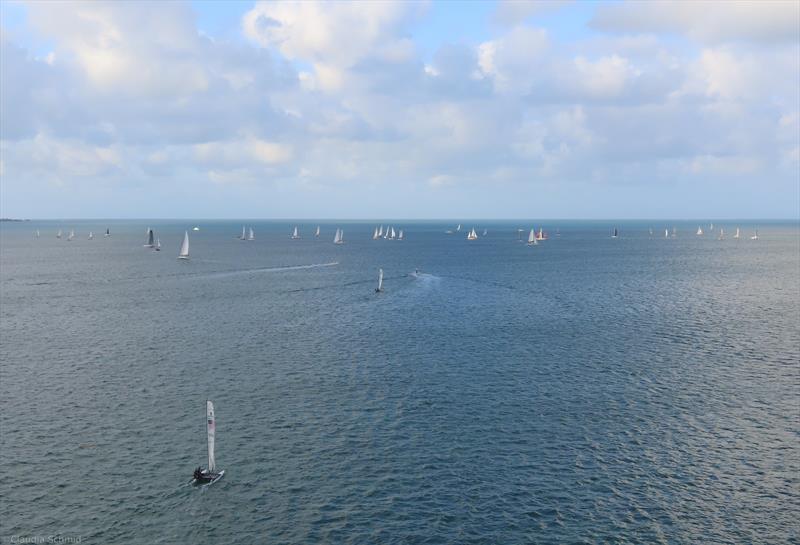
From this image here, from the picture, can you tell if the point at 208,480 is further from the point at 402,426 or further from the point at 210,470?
the point at 402,426

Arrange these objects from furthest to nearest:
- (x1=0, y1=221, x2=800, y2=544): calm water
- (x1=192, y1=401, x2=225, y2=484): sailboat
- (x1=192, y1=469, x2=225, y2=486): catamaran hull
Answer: (x1=192, y1=401, x2=225, y2=484): sailboat, (x1=192, y1=469, x2=225, y2=486): catamaran hull, (x1=0, y1=221, x2=800, y2=544): calm water

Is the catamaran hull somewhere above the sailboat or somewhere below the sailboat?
below

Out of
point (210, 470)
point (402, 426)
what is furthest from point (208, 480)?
point (402, 426)

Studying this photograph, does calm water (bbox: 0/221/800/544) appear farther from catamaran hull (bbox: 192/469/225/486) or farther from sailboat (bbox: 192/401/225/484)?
sailboat (bbox: 192/401/225/484)

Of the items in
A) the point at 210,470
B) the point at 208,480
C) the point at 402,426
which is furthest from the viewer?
the point at 402,426

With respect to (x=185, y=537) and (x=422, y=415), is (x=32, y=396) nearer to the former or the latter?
(x=185, y=537)

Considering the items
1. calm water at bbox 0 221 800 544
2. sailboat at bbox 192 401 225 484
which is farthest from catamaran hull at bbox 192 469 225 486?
calm water at bbox 0 221 800 544

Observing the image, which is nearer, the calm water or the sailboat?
the calm water

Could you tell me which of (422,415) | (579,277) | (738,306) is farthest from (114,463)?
(579,277)
